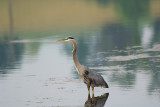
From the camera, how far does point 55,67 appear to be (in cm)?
2083

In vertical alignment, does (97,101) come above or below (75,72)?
above

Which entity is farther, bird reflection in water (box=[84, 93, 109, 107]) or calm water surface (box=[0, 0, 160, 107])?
calm water surface (box=[0, 0, 160, 107])

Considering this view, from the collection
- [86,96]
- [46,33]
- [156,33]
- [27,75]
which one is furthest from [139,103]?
[46,33]

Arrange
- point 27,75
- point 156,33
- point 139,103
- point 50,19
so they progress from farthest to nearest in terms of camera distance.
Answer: point 50,19, point 156,33, point 27,75, point 139,103

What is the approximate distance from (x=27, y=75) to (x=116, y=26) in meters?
22.0

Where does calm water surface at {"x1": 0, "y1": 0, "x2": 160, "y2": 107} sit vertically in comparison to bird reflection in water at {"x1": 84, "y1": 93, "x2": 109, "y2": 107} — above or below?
below

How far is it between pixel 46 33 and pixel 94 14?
59.3 feet

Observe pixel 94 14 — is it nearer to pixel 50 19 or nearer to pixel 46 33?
pixel 50 19

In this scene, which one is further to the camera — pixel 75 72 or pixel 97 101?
pixel 75 72

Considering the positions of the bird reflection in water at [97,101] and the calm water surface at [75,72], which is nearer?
the bird reflection in water at [97,101]

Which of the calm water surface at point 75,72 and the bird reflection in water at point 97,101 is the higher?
the bird reflection in water at point 97,101

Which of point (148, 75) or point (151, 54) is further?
point (151, 54)

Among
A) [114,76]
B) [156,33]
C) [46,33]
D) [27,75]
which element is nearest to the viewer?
[114,76]

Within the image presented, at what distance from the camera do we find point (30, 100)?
14547 mm
